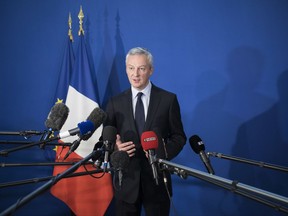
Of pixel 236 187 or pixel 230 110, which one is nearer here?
pixel 236 187

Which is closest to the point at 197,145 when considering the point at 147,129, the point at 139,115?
the point at 147,129

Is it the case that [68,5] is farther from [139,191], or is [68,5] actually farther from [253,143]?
[253,143]

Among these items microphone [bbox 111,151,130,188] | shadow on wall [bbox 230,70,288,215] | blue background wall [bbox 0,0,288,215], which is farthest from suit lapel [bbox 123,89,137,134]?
shadow on wall [bbox 230,70,288,215]

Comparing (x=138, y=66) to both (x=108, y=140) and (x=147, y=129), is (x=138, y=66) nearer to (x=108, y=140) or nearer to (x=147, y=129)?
(x=147, y=129)

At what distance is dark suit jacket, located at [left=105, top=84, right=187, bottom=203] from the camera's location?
6.14 ft

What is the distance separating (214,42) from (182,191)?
1566 mm

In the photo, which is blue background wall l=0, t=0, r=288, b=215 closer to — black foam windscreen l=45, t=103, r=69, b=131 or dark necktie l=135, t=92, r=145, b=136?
dark necktie l=135, t=92, r=145, b=136

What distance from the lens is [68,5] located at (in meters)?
3.04

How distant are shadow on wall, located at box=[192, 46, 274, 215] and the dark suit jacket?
1.06 metres

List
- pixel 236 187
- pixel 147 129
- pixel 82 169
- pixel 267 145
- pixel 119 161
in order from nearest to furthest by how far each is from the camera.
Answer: pixel 236 187
pixel 119 161
pixel 147 129
pixel 82 169
pixel 267 145

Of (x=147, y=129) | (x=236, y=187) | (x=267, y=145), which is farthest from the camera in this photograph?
(x=267, y=145)

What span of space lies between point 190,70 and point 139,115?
123 centimetres

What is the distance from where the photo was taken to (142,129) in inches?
75.9

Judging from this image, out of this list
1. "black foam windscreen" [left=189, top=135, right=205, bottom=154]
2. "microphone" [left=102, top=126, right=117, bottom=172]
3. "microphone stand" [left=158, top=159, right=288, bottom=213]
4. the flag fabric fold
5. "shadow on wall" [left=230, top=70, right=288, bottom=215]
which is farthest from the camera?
"shadow on wall" [left=230, top=70, right=288, bottom=215]
